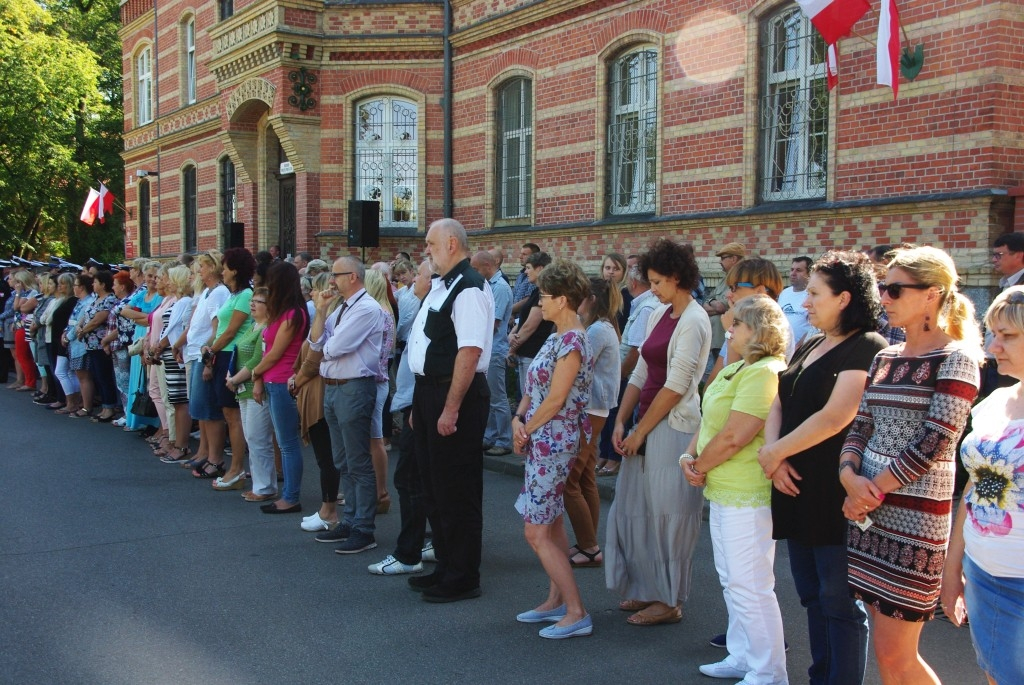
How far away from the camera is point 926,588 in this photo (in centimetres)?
343

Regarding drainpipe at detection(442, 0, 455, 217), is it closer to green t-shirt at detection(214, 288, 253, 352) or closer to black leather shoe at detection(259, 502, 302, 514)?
green t-shirt at detection(214, 288, 253, 352)

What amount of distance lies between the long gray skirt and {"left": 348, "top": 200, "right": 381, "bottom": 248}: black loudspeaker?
1054 cm

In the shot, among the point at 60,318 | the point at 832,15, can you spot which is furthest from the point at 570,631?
the point at 60,318

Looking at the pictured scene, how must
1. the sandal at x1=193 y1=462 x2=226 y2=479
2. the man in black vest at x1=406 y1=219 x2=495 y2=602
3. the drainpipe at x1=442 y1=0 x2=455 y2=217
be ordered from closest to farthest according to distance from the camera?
1. the man in black vest at x1=406 y1=219 x2=495 y2=602
2. the sandal at x1=193 y1=462 x2=226 y2=479
3. the drainpipe at x1=442 y1=0 x2=455 y2=217

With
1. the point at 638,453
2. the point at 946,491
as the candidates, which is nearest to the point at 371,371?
the point at 638,453

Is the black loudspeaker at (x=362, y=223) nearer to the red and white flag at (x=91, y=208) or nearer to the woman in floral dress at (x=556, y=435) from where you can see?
the woman in floral dress at (x=556, y=435)

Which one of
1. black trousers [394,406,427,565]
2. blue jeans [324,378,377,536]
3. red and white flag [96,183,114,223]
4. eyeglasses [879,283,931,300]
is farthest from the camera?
red and white flag [96,183,114,223]

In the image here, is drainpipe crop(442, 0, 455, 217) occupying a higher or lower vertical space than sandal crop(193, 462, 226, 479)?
higher

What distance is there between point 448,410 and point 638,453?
1049mm

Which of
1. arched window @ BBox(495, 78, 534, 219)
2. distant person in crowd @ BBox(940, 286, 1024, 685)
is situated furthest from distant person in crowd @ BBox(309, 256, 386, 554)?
arched window @ BBox(495, 78, 534, 219)

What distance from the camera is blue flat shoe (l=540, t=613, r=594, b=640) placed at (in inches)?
201

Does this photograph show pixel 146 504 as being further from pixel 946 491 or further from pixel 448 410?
pixel 946 491

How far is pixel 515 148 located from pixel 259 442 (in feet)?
31.4

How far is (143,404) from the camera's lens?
1127 centimetres
